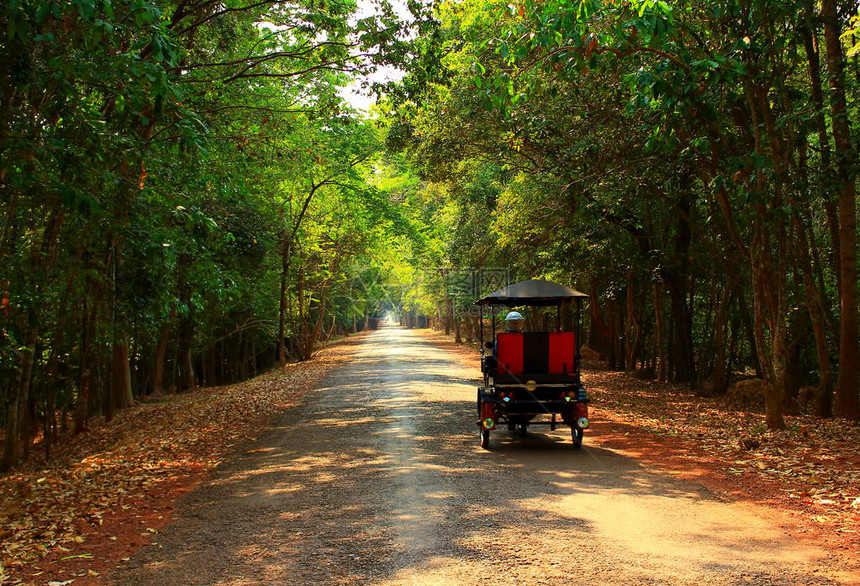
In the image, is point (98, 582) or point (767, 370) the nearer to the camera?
point (98, 582)

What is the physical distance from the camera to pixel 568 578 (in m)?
4.41

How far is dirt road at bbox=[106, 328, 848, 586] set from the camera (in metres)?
4.58

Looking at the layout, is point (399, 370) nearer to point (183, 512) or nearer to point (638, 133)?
point (638, 133)

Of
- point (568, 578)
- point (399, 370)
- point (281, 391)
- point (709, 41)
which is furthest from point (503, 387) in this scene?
point (399, 370)

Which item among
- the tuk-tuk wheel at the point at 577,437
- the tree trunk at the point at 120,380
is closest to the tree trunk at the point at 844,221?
the tuk-tuk wheel at the point at 577,437

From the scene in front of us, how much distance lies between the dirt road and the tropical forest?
0.91 meters

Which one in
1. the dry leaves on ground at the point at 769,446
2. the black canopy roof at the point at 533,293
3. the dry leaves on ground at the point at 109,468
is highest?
the black canopy roof at the point at 533,293

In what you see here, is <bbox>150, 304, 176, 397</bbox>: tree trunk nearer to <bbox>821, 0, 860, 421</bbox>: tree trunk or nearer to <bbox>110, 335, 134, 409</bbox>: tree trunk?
<bbox>110, 335, 134, 409</bbox>: tree trunk

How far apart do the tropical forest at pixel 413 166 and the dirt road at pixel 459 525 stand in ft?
2.98

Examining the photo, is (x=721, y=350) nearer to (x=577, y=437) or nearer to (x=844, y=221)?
(x=844, y=221)

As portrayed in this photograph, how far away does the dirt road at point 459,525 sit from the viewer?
4.58m

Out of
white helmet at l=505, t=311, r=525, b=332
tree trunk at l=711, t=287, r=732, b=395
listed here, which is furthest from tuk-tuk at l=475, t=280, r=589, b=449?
tree trunk at l=711, t=287, r=732, b=395

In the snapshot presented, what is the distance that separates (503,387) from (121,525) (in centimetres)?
503

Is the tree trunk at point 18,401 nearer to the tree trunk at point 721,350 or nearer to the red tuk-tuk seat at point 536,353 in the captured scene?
the red tuk-tuk seat at point 536,353
